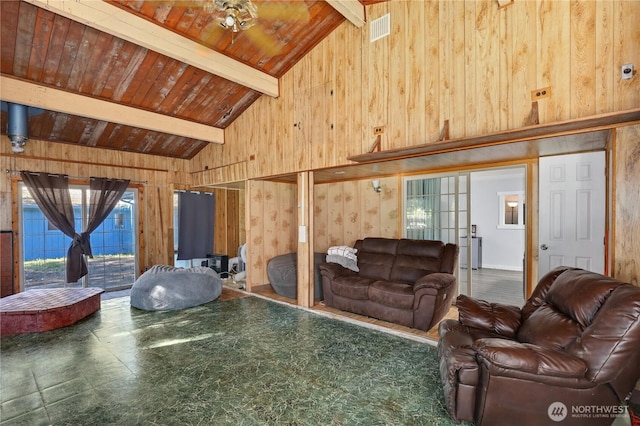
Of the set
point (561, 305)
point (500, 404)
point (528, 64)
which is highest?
point (528, 64)

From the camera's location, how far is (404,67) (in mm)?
3629

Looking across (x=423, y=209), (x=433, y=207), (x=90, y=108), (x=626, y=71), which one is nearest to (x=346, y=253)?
(x=423, y=209)

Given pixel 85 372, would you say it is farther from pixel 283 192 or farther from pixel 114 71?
pixel 283 192

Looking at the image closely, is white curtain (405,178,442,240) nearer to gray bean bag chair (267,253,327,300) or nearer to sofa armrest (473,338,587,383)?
gray bean bag chair (267,253,327,300)

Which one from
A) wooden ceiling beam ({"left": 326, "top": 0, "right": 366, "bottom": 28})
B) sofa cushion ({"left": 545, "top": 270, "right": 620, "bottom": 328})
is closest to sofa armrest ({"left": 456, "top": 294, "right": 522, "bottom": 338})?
sofa cushion ({"left": 545, "top": 270, "right": 620, "bottom": 328})

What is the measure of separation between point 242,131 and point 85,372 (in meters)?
4.29

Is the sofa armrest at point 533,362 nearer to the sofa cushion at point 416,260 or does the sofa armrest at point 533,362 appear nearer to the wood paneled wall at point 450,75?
the wood paneled wall at point 450,75

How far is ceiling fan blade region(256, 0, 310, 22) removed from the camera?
12.2 ft

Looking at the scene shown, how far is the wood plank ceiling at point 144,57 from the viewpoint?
137 inches

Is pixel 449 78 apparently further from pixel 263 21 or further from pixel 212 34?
pixel 212 34

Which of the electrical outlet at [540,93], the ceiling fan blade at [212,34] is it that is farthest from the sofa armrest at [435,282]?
the ceiling fan blade at [212,34]

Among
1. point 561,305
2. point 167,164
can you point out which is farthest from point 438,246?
point 167,164

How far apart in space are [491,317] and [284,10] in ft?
13.4

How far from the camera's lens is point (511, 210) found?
7.80 m
